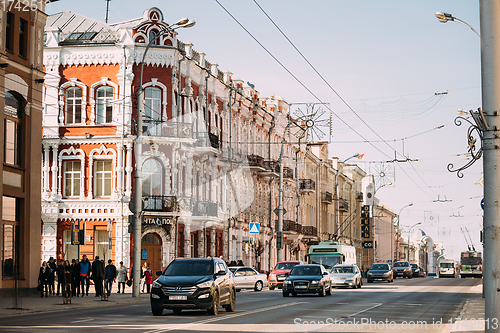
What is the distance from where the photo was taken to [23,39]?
30.6 meters

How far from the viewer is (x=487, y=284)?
1087cm

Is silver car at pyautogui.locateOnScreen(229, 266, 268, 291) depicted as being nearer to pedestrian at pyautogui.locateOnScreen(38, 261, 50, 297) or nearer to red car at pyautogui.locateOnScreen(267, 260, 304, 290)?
red car at pyautogui.locateOnScreen(267, 260, 304, 290)

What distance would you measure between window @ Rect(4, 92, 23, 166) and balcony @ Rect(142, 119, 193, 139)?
1276cm

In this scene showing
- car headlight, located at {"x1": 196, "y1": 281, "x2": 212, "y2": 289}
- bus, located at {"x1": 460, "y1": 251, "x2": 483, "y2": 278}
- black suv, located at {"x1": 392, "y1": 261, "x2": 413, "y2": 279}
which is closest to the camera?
car headlight, located at {"x1": 196, "y1": 281, "x2": 212, "y2": 289}

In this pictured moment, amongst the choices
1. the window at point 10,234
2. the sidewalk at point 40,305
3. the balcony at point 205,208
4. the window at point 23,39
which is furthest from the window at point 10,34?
the balcony at point 205,208

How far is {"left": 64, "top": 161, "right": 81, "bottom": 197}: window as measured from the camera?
4366 cm

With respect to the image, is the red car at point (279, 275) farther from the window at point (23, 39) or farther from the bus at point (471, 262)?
the bus at point (471, 262)

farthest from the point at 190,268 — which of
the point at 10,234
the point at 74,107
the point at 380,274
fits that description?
the point at 380,274

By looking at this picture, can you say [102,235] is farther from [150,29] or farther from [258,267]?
[258,267]

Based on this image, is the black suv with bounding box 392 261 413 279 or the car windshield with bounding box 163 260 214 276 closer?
the car windshield with bounding box 163 260 214 276

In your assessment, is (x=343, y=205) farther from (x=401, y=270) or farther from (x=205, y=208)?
(x=205, y=208)

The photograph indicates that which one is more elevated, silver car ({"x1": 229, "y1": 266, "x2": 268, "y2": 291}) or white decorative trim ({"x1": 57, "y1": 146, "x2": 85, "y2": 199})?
white decorative trim ({"x1": 57, "y1": 146, "x2": 85, "y2": 199})

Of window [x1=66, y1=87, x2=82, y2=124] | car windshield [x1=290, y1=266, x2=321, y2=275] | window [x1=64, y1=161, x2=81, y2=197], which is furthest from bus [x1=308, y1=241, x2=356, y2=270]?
car windshield [x1=290, y1=266, x2=321, y2=275]

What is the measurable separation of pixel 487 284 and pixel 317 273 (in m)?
20.4
